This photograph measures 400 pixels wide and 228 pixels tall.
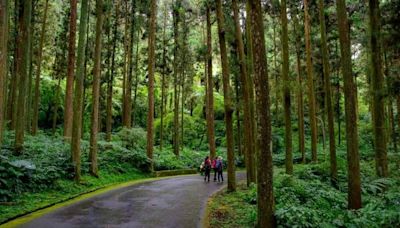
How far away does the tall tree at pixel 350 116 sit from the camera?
34.4ft

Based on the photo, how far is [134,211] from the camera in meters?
10.7

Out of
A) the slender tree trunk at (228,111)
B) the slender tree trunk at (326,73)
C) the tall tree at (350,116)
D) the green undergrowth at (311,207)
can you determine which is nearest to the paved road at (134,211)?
the green undergrowth at (311,207)

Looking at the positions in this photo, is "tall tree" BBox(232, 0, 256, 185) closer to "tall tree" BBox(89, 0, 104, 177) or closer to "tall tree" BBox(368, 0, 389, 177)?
"tall tree" BBox(368, 0, 389, 177)

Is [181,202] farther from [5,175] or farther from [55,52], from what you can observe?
[55,52]

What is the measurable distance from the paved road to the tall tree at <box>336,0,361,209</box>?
468 cm

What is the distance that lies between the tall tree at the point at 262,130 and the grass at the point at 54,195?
21.2 feet

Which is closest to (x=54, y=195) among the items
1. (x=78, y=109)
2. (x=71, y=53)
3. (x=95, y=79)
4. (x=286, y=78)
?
(x=78, y=109)

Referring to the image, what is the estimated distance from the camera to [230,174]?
14562 mm

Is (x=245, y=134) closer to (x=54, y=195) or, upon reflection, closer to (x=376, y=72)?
(x=376, y=72)

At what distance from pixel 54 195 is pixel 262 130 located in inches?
346

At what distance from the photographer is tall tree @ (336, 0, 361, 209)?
10484 millimetres

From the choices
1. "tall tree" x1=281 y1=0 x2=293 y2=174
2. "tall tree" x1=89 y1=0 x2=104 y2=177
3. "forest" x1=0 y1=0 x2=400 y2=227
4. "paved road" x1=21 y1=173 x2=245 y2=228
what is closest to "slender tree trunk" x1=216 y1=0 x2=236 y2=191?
"forest" x1=0 y1=0 x2=400 y2=227

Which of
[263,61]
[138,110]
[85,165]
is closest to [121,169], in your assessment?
[85,165]

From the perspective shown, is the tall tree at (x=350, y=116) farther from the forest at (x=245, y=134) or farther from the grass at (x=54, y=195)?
the grass at (x=54, y=195)
